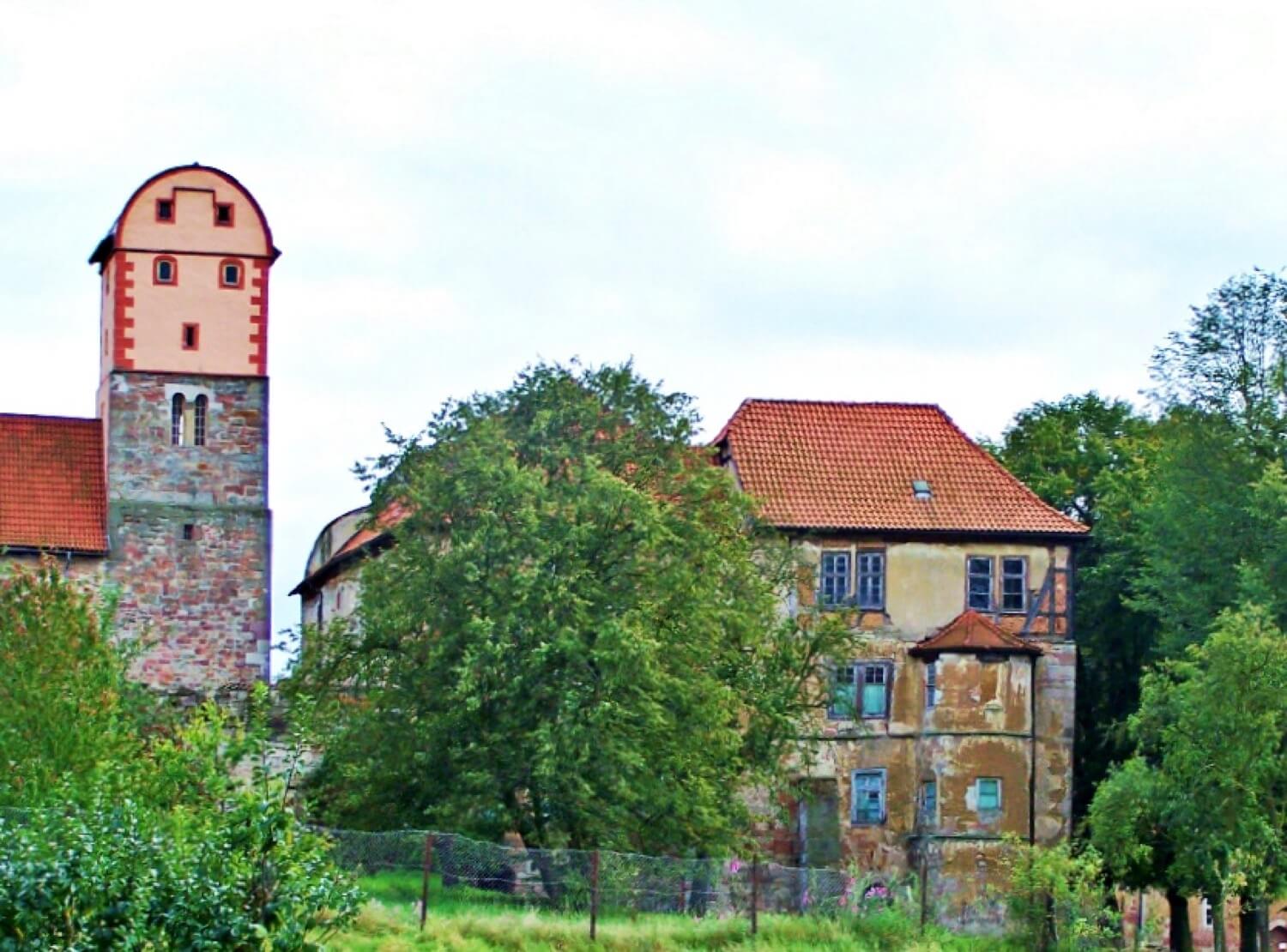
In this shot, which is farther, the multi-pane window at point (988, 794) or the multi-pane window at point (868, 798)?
the multi-pane window at point (868, 798)

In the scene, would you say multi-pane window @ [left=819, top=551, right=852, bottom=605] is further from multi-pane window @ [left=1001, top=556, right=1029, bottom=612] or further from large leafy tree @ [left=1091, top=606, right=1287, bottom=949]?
large leafy tree @ [left=1091, top=606, right=1287, bottom=949]

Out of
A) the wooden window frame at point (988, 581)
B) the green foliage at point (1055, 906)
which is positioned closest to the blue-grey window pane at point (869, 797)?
the wooden window frame at point (988, 581)

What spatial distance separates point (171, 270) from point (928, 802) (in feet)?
55.6

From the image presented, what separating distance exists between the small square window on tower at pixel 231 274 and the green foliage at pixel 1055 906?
1979 centimetres

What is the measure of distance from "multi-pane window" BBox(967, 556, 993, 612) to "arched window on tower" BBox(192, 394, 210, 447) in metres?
14.2

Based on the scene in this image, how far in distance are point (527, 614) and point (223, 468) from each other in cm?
1381

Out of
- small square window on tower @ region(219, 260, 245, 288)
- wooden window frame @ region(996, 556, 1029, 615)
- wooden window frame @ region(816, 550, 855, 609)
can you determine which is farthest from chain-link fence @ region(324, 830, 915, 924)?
small square window on tower @ region(219, 260, 245, 288)

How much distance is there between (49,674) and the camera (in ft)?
133

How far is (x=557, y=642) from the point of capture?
147 ft

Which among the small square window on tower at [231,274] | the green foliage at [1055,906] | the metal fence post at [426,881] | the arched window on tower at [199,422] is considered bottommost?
the green foliage at [1055,906]

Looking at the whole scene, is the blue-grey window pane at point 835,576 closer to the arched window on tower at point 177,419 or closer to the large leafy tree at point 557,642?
the large leafy tree at point 557,642

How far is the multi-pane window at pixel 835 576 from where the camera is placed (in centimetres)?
5619

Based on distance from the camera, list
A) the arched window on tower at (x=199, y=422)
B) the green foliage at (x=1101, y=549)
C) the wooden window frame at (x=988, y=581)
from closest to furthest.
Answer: the wooden window frame at (x=988, y=581) → the arched window on tower at (x=199, y=422) → the green foliage at (x=1101, y=549)

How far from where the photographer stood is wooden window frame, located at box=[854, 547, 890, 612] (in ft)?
185
